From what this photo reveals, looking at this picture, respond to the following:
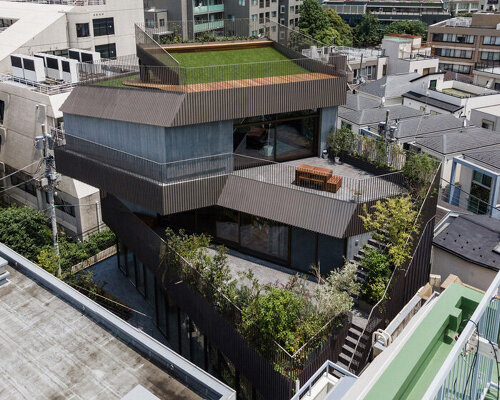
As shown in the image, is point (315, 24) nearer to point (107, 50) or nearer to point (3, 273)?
point (107, 50)

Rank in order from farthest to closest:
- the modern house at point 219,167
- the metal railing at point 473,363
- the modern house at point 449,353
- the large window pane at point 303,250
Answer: the large window pane at point 303,250, the modern house at point 219,167, the modern house at point 449,353, the metal railing at point 473,363

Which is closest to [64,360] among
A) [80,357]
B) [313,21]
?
[80,357]

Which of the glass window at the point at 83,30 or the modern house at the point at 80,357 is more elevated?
the glass window at the point at 83,30

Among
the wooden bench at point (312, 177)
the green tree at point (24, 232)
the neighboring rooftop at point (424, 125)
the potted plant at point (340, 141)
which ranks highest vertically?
the potted plant at point (340, 141)

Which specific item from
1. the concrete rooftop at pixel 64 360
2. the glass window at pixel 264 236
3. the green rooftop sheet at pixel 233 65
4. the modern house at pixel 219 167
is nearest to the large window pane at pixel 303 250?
the modern house at pixel 219 167

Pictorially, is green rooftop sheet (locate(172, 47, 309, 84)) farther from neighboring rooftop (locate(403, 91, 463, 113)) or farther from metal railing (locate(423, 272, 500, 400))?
neighboring rooftop (locate(403, 91, 463, 113))

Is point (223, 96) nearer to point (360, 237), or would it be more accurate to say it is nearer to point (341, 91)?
point (341, 91)

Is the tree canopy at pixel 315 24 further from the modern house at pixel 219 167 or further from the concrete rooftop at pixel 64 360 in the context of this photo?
the concrete rooftop at pixel 64 360
